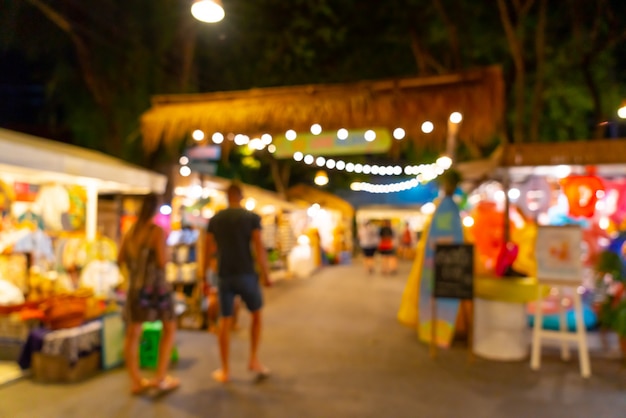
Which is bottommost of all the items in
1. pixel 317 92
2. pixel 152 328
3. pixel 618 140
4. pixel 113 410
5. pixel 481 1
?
pixel 113 410

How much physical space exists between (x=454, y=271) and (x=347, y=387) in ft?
5.88

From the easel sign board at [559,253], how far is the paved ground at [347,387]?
94 cm

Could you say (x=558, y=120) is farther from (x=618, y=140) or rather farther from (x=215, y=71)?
(x=215, y=71)

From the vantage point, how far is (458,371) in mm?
4648

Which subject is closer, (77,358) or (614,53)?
(77,358)

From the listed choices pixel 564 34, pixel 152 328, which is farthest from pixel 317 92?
pixel 564 34

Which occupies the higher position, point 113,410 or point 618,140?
point 618,140

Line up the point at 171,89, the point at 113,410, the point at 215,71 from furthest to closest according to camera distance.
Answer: the point at 215,71, the point at 171,89, the point at 113,410

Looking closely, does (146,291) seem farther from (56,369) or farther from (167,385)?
(56,369)

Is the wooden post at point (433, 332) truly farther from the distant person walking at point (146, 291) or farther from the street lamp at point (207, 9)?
the street lamp at point (207, 9)

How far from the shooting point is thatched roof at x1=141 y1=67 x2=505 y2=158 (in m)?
4.83

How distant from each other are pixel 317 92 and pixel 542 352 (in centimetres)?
387

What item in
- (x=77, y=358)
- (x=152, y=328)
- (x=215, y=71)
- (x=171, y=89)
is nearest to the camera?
(x=77, y=358)

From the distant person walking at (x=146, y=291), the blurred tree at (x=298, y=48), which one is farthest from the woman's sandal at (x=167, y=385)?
the blurred tree at (x=298, y=48)
